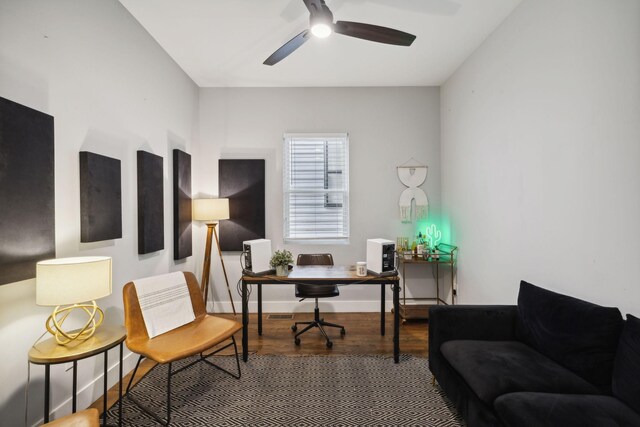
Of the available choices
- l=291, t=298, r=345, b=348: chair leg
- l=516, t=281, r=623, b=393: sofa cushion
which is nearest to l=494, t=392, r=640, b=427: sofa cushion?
l=516, t=281, r=623, b=393: sofa cushion

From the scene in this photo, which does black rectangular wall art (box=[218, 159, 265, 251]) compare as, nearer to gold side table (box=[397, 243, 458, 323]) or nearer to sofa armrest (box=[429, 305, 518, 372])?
gold side table (box=[397, 243, 458, 323])

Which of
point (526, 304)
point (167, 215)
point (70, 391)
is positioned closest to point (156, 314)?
point (70, 391)

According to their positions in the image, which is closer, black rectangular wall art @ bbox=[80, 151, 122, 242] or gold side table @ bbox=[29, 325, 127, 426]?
gold side table @ bbox=[29, 325, 127, 426]

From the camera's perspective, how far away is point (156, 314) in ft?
7.20

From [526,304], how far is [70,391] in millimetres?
3150

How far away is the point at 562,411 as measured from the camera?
49.1 inches

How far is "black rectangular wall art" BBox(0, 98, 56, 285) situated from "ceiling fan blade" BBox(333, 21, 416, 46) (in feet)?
6.53

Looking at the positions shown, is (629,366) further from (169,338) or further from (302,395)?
(169,338)

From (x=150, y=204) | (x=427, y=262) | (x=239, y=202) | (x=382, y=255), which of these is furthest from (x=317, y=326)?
(x=150, y=204)

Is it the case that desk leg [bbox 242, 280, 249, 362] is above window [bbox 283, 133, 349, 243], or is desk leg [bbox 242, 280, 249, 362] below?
below

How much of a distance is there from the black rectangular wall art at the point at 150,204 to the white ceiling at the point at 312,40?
1233mm

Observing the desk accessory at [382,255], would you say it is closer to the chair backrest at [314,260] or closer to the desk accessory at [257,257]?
the chair backrest at [314,260]

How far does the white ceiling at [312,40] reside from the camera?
2391mm

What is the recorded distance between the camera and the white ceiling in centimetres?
239
